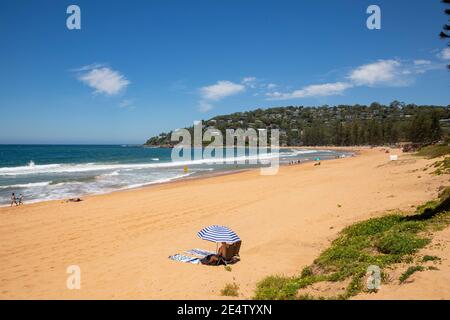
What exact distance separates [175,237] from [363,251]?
25.6ft

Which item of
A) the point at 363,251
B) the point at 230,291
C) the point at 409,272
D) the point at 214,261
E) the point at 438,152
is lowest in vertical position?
the point at 214,261

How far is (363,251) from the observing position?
9594 mm

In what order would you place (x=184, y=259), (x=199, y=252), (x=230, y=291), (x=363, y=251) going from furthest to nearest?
(x=199, y=252)
(x=184, y=259)
(x=363, y=251)
(x=230, y=291)

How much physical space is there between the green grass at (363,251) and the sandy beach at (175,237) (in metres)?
0.61

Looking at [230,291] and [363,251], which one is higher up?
[363,251]

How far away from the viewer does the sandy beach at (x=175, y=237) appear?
29.7 ft

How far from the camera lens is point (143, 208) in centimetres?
2052

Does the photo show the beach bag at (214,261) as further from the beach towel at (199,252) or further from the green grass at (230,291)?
the green grass at (230,291)

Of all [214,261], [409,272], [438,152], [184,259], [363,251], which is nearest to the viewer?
[409,272]

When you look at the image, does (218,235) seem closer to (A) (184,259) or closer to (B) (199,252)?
(A) (184,259)

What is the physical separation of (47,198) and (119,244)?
16.1m

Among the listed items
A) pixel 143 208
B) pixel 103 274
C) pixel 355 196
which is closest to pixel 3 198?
pixel 143 208

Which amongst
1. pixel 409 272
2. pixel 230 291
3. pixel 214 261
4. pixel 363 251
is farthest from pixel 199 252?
pixel 409 272

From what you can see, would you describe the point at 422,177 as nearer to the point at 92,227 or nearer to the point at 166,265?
the point at 166,265
